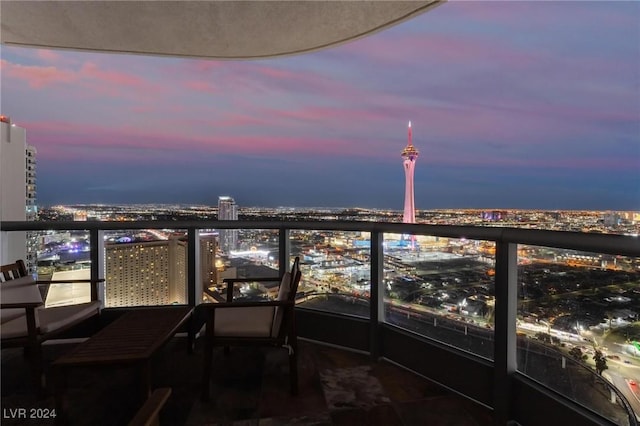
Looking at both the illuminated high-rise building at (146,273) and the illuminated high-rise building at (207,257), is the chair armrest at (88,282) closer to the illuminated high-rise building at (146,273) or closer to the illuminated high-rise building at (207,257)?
the illuminated high-rise building at (146,273)

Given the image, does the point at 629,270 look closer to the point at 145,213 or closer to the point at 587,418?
Answer: the point at 587,418

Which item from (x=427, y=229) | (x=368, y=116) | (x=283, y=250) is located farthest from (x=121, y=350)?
(x=368, y=116)

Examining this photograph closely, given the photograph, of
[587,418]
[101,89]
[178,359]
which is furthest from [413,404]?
[101,89]

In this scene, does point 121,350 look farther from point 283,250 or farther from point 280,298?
point 283,250

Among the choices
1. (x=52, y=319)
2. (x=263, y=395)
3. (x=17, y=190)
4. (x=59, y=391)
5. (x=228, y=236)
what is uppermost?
(x=17, y=190)

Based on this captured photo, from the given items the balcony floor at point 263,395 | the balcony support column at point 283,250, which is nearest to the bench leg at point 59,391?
the balcony floor at point 263,395
